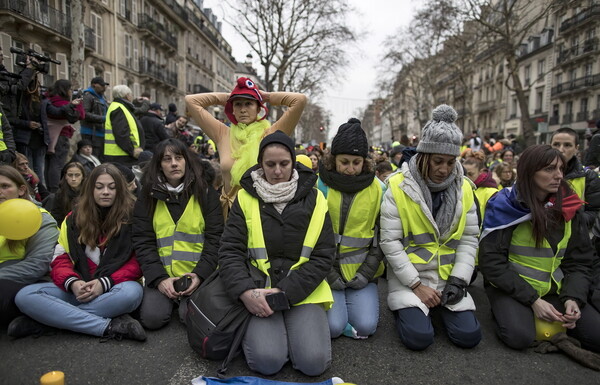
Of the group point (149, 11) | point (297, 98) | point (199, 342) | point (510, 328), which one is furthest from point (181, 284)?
point (149, 11)

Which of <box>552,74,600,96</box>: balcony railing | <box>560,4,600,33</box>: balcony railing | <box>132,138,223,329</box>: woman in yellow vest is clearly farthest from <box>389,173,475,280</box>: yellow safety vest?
<box>552,74,600,96</box>: balcony railing

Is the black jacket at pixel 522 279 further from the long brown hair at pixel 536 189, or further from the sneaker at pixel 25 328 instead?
the sneaker at pixel 25 328

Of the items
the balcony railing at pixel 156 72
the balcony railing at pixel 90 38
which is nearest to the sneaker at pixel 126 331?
the balcony railing at pixel 90 38

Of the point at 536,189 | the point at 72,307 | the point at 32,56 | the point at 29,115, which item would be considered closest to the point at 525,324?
the point at 536,189

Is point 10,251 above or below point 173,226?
below

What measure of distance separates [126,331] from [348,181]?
2.10 metres

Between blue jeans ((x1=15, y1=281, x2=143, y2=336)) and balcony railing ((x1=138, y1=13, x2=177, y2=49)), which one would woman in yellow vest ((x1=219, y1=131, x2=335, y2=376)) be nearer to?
blue jeans ((x1=15, y1=281, x2=143, y2=336))

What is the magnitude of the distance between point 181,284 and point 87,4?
24.6 meters

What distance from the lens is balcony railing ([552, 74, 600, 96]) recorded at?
3177 cm

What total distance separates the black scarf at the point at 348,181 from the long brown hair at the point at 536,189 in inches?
47.0

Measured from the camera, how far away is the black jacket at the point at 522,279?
117 inches

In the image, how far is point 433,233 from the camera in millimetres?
3129

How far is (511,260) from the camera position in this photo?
317cm

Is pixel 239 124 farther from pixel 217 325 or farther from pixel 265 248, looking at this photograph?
pixel 217 325
